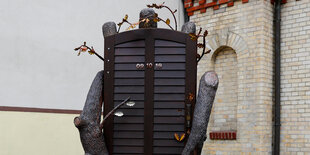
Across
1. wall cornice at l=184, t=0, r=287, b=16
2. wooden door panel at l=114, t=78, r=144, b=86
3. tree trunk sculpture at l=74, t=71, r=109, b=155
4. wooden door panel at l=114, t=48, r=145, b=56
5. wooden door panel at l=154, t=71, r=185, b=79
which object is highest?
wall cornice at l=184, t=0, r=287, b=16

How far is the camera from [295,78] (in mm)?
7352

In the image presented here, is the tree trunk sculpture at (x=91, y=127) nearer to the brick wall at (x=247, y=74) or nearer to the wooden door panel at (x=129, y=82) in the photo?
the wooden door panel at (x=129, y=82)

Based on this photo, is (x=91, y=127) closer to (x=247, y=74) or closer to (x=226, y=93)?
(x=247, y=74)

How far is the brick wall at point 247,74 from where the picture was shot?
7.39 m

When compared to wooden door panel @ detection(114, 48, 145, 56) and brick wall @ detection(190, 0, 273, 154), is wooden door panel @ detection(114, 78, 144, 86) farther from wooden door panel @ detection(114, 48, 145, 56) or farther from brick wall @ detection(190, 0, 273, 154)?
brick wall @ detection(190, 0, 273, 154)

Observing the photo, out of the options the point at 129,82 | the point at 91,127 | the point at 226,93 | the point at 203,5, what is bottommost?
the point at 91,127

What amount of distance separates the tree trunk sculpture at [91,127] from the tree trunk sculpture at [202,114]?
684mm

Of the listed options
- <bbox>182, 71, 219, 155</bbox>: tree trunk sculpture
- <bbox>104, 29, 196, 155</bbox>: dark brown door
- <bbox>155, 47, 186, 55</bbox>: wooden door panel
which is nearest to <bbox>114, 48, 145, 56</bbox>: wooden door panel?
<bbox>104, 29, 196, 155</bbox>: dark brown door

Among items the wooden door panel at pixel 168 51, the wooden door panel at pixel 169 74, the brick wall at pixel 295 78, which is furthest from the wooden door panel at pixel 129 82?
the brick wall at pixel 295 78

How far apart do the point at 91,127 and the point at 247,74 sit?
4.13 meters

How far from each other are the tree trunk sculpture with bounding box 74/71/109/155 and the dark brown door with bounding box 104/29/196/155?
95 millimetres

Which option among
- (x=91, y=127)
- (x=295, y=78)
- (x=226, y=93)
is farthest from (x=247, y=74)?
(x=91, y=127)

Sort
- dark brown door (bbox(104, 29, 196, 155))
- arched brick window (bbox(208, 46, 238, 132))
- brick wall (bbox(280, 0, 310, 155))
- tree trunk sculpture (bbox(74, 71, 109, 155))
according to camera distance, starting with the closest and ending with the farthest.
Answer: tree trunk sculpture (bbox(74, 71, 109, 155)) → dark brown door (bbox(104, 29, 196, 155)) → brick wall (bbox(280, 0, 310, 155)) → arched brick window (bbox(208, 46, 238, 132))

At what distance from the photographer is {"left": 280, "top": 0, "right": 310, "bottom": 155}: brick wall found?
281 inches
